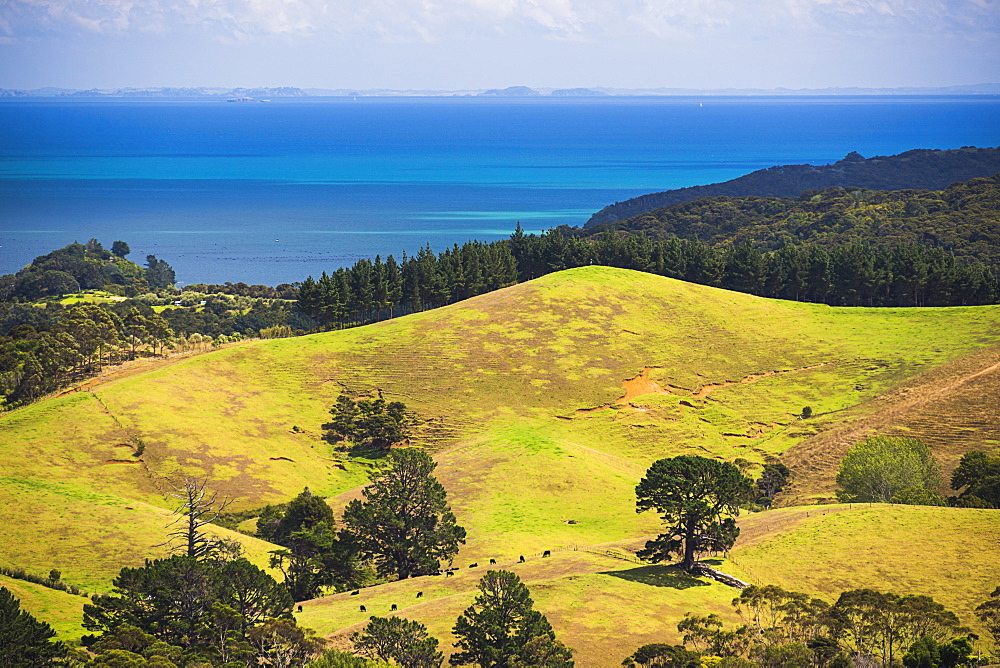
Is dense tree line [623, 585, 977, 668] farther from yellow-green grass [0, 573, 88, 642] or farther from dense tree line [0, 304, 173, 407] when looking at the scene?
dense tree line [0, 304, 173, 407]

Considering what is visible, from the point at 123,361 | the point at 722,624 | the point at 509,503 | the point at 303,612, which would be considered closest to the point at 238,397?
the point at 123,361

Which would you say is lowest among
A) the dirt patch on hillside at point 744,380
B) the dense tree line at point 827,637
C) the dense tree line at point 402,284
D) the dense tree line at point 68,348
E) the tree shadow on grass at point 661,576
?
the tree shadow on grass at point 661,576

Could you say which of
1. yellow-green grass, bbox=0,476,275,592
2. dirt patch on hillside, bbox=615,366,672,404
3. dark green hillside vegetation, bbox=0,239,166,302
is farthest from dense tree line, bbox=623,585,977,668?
dark green hillside vegetation, bbox=0,239,166,302

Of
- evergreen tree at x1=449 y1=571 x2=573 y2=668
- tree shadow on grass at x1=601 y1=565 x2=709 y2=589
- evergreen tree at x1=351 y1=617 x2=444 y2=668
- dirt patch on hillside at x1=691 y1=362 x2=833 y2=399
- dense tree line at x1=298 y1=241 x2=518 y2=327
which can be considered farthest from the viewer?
dense tree line at x1=298 y1=241 x2=518 y2=327

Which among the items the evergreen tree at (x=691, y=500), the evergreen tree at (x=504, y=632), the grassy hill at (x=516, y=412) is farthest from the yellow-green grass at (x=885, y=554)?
the evergreen tree at (x=504, y=632)

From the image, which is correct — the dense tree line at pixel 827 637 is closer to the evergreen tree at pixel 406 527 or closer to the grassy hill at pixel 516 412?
the grassy hill at pixel 516 412

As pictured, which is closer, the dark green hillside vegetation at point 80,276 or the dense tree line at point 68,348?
the dense tree line at point 68,348

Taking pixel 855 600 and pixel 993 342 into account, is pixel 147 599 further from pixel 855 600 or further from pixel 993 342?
pixel 993 342
